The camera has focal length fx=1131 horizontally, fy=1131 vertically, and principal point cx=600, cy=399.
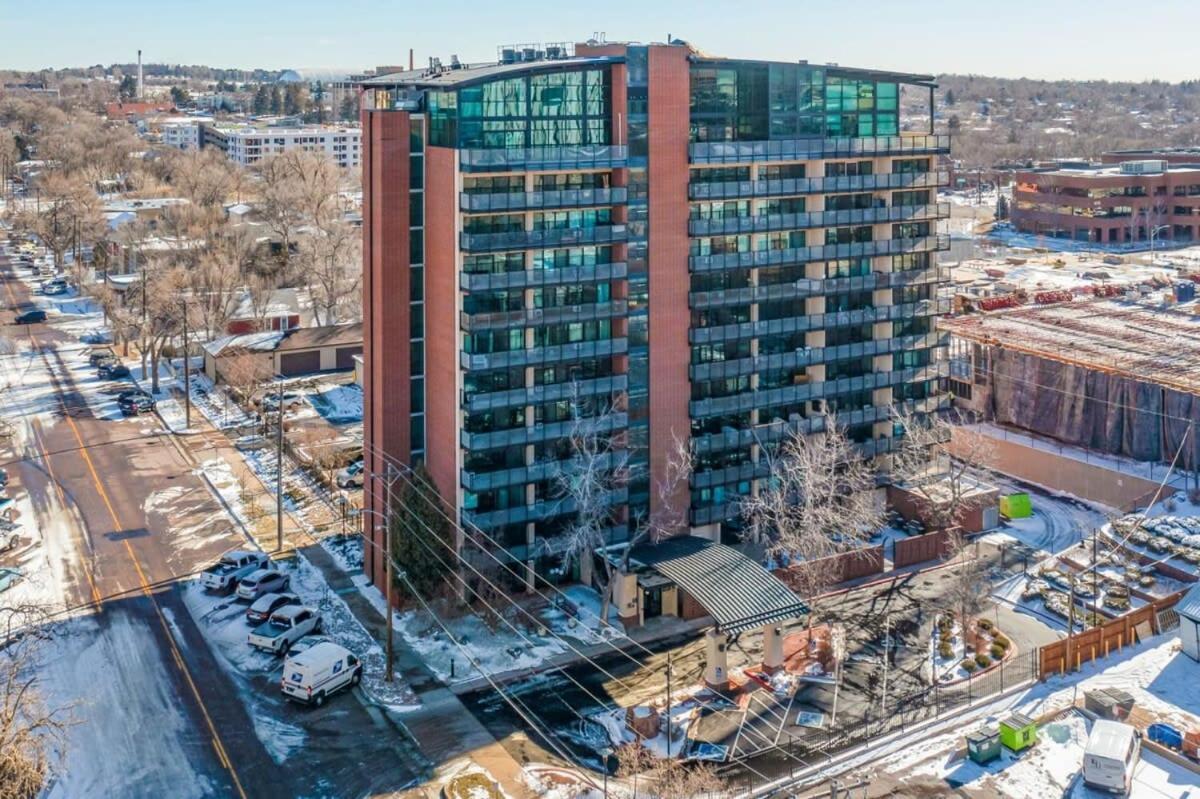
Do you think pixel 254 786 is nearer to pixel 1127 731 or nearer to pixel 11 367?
pixel 1127 731

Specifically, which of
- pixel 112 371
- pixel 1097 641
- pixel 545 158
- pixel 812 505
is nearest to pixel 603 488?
pixel 812 505

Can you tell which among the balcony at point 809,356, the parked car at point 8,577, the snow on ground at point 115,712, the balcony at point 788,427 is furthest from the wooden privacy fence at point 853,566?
the parked car at point 8,577

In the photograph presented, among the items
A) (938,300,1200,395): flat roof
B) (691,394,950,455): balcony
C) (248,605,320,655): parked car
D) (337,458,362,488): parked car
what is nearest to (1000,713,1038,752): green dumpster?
(691,394,950,455): balcony

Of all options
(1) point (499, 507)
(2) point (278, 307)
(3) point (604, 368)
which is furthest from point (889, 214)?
(2) point (278, 307)

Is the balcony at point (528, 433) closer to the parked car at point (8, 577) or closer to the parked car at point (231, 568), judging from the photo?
the parked car at point (231, 568)

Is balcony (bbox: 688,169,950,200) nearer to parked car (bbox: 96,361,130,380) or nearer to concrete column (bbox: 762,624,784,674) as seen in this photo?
concrete column (bbox: 762,624,784,674)

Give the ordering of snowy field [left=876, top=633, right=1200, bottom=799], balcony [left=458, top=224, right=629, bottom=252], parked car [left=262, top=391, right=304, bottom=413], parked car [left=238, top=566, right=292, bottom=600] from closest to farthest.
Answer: snowy field [left=876, top=633, right=1200, bottom=799]
balcony [left=458, top=224, right=629, bottom=252]
parked car [left=238, top=566, right=292, bottom=600]
parked car [left=262, top=391, right=304, bottom=413]
